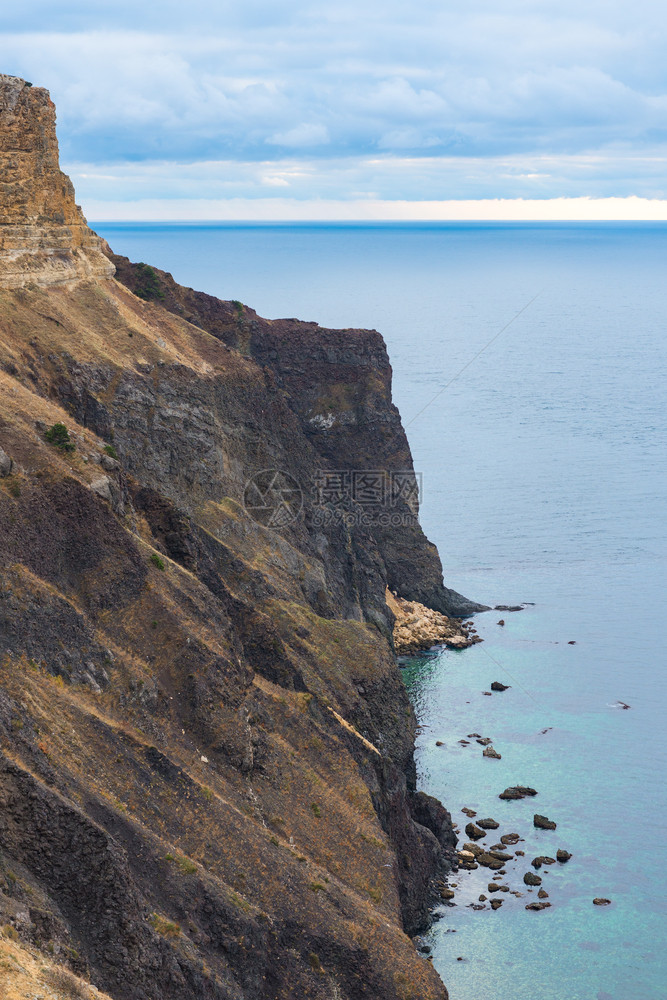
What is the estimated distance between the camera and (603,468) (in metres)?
177

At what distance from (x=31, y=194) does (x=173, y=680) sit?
38664 millimetres

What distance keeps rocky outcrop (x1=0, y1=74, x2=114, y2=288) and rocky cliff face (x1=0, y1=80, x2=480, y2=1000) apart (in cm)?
20

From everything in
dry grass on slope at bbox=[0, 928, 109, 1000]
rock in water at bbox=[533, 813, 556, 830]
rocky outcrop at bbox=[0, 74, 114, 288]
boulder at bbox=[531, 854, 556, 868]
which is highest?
rocky outcrop at bbox=[0, 74, 114, 288]

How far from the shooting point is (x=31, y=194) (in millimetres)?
73750

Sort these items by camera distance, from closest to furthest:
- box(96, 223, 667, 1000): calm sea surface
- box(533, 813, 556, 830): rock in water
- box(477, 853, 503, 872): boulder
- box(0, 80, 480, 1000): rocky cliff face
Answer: box(0, 80, 480, 1000): rocky cliff face, box(96, 223, 667, 1000): calm sea surface, box(477, 853, 503, 872): boulder, box(533, 813, 556, 830): rock in water

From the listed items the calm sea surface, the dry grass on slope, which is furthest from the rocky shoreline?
the dry grass on slope

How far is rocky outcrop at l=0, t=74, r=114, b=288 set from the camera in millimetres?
72125

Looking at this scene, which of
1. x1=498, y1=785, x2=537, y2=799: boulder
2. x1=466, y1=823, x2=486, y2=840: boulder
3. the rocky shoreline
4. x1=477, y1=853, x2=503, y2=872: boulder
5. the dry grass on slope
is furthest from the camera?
the rocky shoreline

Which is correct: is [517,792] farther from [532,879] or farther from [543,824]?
[532,879]

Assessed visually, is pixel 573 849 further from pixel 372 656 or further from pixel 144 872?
pixel 144 872

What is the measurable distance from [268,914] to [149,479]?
35.4 meters

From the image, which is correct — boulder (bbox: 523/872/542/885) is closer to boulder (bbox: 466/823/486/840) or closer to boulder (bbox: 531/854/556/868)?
boulder (bbox: 531/854/556/868)

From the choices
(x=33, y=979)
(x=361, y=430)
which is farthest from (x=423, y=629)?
(x=33, y=979)

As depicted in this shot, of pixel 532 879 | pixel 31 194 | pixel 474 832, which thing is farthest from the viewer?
pixel 31 194
